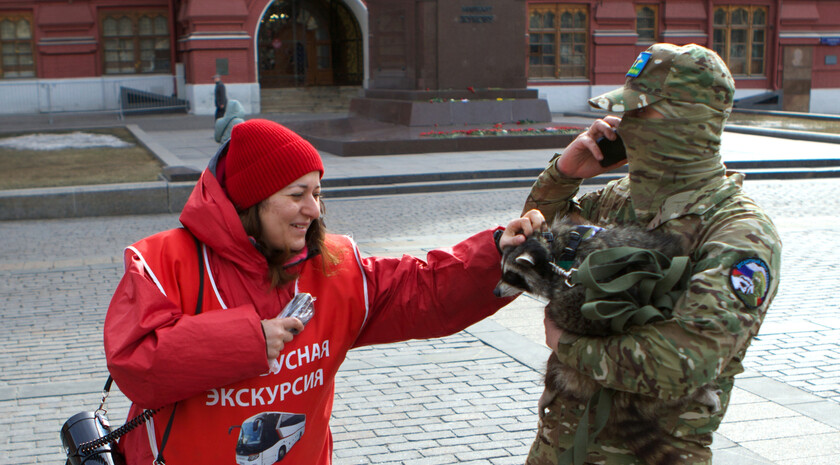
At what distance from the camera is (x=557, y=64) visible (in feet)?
108

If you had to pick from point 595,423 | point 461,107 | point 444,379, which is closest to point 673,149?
point 595,423

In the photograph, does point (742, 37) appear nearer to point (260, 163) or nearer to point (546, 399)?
point (546, 399)

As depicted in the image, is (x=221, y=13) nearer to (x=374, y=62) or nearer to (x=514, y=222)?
(x=374, y=62)

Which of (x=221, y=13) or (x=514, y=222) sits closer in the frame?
(x=514, y=222)

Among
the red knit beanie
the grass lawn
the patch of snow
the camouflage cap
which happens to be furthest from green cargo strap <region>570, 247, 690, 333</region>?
the patch of snow

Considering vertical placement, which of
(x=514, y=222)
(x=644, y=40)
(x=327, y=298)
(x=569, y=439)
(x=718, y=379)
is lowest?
(x=569, y=439)

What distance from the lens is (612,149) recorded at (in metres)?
2.48

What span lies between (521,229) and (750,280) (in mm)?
574

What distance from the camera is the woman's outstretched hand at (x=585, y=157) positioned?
2.46 m

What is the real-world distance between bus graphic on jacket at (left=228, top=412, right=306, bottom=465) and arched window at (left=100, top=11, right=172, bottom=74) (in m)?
32.4

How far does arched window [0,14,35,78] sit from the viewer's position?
3117 centimetres

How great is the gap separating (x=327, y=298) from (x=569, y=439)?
0.75m

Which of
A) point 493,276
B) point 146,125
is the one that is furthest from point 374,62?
point 493,276

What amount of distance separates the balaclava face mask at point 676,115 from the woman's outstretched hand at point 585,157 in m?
0.23
